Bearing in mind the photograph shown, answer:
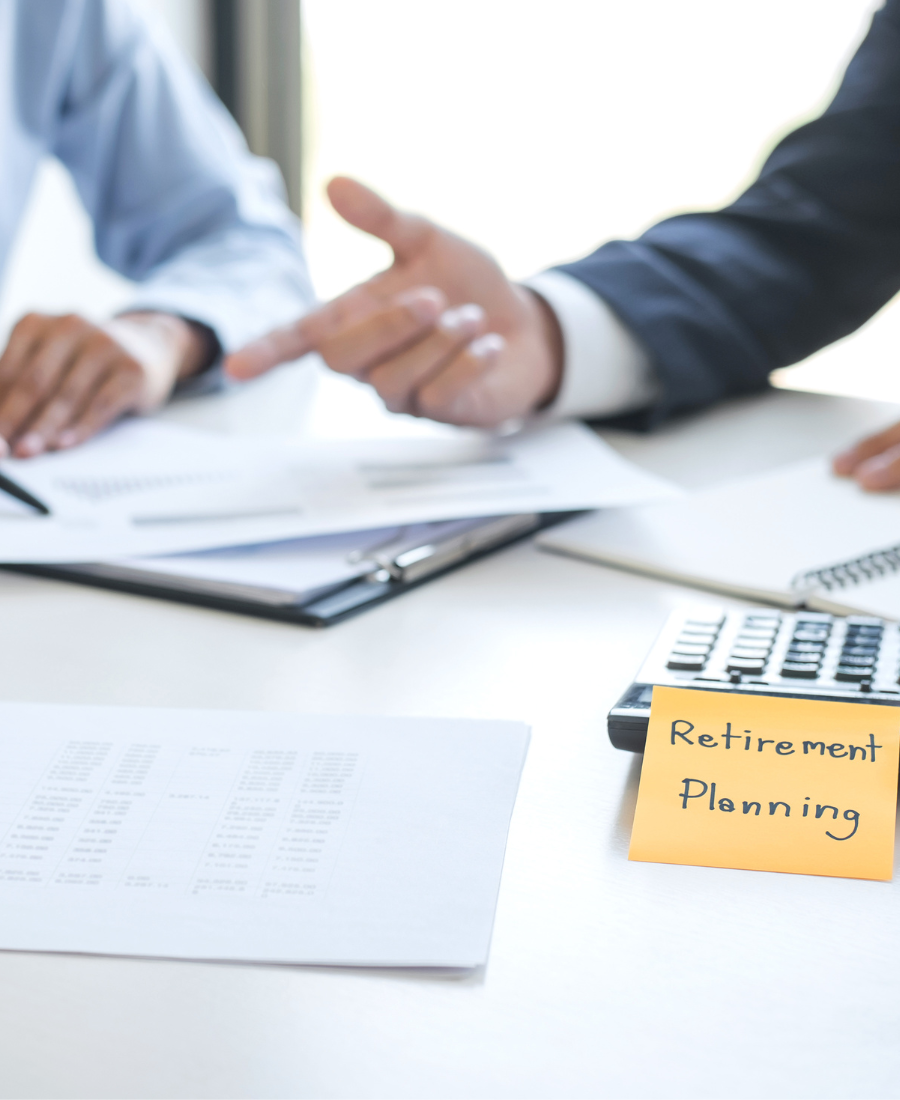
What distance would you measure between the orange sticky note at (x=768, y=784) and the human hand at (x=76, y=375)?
0.51m

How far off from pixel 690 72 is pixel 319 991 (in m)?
2.47

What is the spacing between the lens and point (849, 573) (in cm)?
54

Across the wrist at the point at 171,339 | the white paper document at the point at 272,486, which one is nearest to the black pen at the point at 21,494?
the white paper document at the point at 272,486

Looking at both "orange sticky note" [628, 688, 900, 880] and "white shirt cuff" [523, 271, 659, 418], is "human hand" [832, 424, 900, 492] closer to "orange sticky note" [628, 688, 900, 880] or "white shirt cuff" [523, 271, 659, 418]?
"white shirt cuff" [523, 271, 659, 418]

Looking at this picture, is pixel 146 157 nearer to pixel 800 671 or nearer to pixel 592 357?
pixel 592 357

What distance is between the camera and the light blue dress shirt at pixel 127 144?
1.13 meters

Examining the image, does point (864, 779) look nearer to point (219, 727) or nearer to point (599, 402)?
point (219, 727)

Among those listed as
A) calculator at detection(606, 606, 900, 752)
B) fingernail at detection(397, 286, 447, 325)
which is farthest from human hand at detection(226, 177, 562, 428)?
calculator at detection(606, 606, 900, 752)

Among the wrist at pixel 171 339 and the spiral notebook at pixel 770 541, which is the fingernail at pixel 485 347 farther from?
the wrist at pixel 171 339

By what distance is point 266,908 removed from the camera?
0.98ft

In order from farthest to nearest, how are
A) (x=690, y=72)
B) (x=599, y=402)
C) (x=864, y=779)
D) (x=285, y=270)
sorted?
(x=690, y=72) → (x=285, y=270) → (x=599, y=402) → (x=864, y=779)

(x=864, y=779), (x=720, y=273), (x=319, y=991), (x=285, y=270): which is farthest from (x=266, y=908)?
(x=285, y=270)

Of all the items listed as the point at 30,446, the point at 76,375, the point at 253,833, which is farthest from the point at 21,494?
the point at 253,833

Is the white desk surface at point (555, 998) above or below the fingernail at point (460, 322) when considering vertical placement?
above
